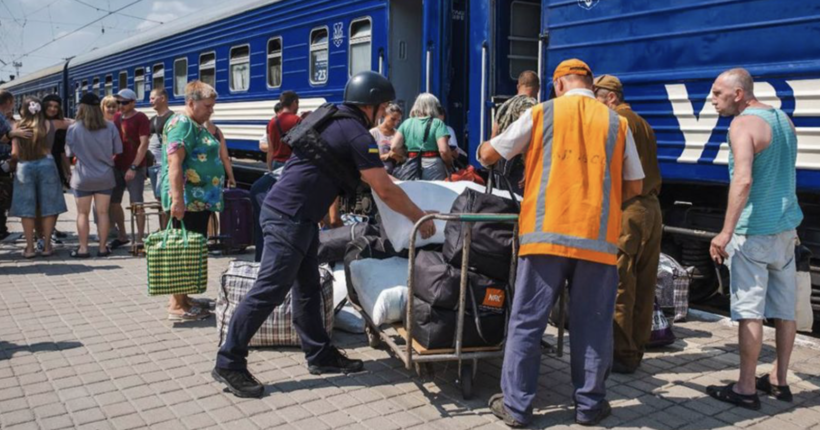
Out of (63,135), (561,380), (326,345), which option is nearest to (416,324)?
(326,345)

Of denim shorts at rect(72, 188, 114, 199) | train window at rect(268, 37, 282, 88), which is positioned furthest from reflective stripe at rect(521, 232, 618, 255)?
train window at rect(268, 37, 282, 88)

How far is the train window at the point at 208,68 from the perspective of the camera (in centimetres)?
1413

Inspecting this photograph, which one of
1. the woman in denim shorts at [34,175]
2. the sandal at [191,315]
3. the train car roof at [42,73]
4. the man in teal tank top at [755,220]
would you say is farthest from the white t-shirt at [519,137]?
the train car roof at [42,73]

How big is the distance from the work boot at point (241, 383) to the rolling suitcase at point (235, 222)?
4442 millimetres

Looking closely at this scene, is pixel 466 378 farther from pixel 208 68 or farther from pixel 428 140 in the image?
pixel 208 68

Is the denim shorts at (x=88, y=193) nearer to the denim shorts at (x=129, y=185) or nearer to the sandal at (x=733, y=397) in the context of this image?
the denim shorts at (x=129, y=185)

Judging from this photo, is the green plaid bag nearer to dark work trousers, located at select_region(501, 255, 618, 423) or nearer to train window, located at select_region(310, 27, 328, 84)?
dark work trousers, located at select_region(501, 255, 618, 423)

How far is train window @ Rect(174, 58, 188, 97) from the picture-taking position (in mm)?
15564

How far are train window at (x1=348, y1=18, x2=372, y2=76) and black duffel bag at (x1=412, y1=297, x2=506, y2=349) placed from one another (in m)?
6.11

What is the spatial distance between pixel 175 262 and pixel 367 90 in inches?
83.7

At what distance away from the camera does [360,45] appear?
32.0 ft

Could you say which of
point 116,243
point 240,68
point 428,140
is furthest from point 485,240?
point 240,68

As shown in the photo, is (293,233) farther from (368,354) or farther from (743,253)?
(743,253)

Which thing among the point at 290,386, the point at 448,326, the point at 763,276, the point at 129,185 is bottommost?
the point at 290,386
